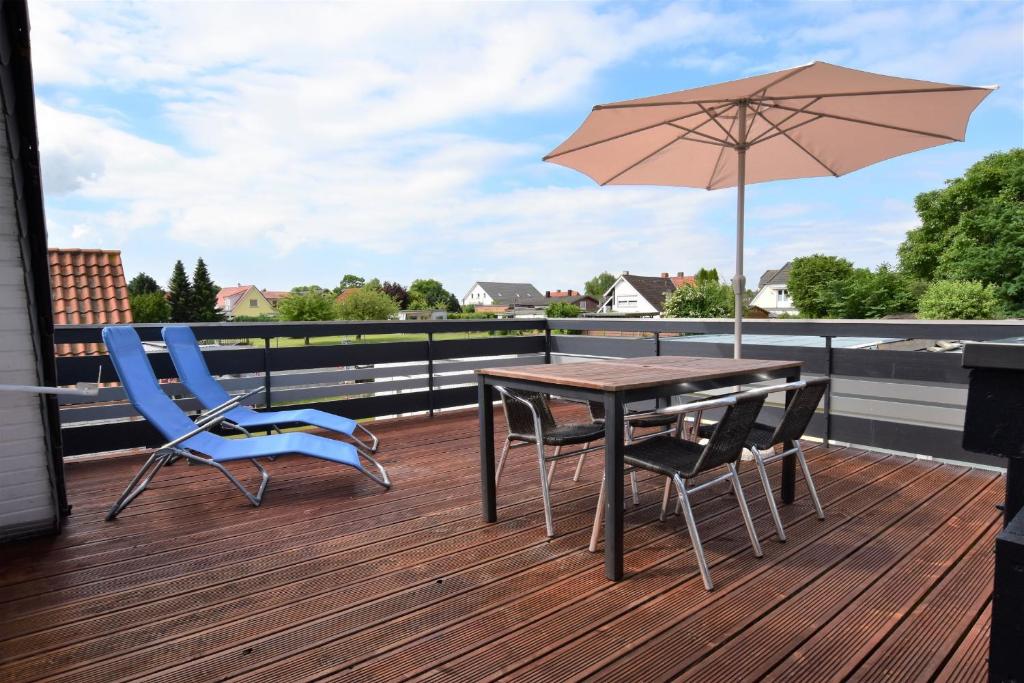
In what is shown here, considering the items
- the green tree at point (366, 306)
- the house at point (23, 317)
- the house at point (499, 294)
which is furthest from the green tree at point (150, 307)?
the house at point (23, 317)

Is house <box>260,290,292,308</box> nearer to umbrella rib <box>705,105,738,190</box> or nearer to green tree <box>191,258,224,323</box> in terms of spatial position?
green tree <box>191,258,224,323</box>

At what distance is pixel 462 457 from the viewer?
15.3ft

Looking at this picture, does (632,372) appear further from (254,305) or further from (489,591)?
(254,305)

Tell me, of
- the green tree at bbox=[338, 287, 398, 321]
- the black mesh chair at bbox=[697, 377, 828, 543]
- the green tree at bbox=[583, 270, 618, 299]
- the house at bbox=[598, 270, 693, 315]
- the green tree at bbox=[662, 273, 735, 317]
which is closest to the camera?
the black mesh chair at bbox=[697, 377, 828, 543]

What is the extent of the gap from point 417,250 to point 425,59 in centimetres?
4697

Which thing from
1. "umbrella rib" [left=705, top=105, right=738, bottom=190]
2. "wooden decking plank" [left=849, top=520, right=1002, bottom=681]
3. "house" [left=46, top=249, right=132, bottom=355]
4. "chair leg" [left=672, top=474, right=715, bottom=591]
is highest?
"umbrella rib" [left=705, top=105, right=738, bottom=190]

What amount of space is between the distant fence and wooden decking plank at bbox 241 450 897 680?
86.1 inches

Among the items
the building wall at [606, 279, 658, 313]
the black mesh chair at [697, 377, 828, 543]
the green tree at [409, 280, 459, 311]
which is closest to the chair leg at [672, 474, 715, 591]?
the black mesh chair at [697, 377, 828, 543]

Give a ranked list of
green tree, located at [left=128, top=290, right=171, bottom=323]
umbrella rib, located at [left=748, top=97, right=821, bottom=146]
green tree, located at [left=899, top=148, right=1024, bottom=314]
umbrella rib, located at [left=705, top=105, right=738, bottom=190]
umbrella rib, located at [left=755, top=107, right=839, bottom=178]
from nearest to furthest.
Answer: umbrella rib, located at [left=748, top=97, right=821, bottom=146] → umbrella rib, located at [left=755, top=107, right=839, bottom=178] → umbrella rib, located at [left=705, top=105, right=738, bottom=190] → green tree, located at [left=899, top=148, right=1024, bottom=314] → green tree, located at [left=128, top=290, right=171, bottom=323]

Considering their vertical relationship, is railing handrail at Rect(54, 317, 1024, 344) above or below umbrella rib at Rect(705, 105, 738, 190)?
→ below

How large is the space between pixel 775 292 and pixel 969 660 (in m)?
65.5

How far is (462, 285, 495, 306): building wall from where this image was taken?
7525 centimetres

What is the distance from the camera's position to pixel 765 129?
4.52m

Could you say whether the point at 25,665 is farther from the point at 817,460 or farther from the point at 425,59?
the point at 425,59
